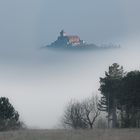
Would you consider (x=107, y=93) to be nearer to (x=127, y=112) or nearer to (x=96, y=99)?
Result: (x=127, y=112)

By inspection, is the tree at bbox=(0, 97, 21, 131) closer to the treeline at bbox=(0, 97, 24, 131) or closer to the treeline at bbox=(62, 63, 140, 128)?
the treeline at bbox=(0, 97, 24, 131)

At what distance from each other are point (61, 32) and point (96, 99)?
34372 mm

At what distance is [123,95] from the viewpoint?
9231 centimetres

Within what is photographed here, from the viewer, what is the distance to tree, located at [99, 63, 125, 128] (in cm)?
9859

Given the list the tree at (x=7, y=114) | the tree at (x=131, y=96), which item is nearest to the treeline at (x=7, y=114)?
the tree at (x=7, y=114)

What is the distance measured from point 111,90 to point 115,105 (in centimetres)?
232

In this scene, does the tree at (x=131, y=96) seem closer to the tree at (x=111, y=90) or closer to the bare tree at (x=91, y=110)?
the tree at (x=111, y=90)

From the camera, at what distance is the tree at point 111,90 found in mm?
98588

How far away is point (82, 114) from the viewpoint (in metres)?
122

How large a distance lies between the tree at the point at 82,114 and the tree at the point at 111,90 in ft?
12.9

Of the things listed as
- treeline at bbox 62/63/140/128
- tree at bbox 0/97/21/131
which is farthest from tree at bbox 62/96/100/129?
tree at bbox 0/97/21/131

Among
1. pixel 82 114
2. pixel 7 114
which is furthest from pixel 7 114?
pixel 82 114

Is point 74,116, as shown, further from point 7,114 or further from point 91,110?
point 7,114

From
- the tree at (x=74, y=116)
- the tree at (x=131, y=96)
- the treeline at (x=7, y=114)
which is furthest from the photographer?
the tree at (x=74, y=116)
